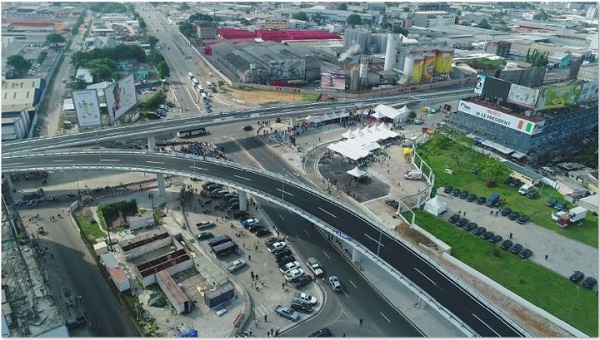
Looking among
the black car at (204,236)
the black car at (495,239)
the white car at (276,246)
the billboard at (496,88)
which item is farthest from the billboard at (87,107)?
the billboard at (496,88)

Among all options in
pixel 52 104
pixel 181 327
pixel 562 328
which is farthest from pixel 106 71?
pixel 562 328

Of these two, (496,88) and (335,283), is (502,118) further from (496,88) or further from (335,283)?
(335,283)

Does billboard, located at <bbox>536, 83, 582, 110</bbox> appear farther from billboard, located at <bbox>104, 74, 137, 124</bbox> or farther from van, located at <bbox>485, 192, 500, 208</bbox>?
billboard, located at <bbox>104, 74, 137, 124</bbox>

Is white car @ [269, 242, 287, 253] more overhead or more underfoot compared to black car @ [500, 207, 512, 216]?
more underfoot

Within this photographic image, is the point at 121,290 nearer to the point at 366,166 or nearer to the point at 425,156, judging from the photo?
the point at 366,166

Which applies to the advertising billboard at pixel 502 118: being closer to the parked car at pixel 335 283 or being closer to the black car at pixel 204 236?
the parked car at pixel 335 283

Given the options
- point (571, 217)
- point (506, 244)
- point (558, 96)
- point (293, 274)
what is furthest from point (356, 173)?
point (558, 96)

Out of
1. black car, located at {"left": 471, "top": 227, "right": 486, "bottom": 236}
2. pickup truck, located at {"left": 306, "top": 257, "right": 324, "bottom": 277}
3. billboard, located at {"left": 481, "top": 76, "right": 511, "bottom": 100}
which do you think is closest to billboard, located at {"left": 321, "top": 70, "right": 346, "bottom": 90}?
billboard, located at {"left": 481, "top": 76, "right": 511, "bottom": 100}
